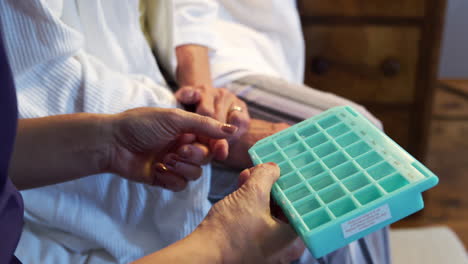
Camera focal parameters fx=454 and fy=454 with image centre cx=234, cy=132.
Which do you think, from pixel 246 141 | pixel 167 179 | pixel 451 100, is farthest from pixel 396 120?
pixel 167 179

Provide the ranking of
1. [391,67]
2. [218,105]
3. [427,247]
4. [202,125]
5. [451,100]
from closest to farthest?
[202,125] < [218,105] < [427,247] < [391,67] < [451,100]

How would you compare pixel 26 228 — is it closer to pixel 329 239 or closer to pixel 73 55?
pixel 73 55

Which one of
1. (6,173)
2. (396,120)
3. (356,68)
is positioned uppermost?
(6,173)

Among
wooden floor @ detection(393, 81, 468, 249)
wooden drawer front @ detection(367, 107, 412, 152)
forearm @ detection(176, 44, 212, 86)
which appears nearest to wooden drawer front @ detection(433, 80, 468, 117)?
wooden floor @ detection(393, 81, 468, 249)

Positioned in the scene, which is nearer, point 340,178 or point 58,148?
point 340,178

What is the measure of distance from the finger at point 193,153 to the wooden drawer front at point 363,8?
61 centimetres

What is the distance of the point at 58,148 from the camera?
530mm

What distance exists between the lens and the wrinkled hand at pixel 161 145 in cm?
51

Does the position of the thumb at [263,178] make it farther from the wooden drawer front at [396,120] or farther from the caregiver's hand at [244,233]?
the wooden drawer front at [396,120]

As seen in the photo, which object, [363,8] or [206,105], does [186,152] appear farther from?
[363,8]

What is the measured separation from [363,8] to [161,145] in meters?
0.68

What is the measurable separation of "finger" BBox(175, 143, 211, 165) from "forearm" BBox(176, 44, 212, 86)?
157 mm

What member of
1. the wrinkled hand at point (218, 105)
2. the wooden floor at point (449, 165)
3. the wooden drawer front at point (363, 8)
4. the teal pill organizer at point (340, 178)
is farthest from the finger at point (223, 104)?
the wooden floor at point (449, 165)

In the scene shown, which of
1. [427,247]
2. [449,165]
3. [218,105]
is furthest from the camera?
[449,165]
